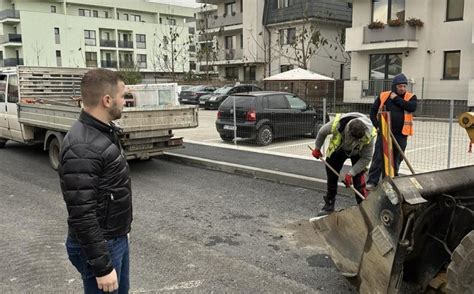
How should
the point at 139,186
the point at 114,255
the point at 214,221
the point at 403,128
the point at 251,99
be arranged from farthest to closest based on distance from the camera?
the point at 251,99 < the point at 139,186 < the point at 403,128 < the point at 214,221 < the point at 114,255

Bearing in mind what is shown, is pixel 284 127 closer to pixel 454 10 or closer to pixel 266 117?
pixel 266 117

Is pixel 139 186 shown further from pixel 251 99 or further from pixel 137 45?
pixel 137 45

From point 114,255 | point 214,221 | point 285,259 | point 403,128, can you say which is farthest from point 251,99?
point 114,255

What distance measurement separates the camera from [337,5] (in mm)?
38000

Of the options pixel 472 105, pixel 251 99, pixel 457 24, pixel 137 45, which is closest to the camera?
pixel 251 99

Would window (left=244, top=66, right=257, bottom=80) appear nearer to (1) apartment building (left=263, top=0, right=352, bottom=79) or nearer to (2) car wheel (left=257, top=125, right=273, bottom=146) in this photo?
(1) apartment building (left=263, top=0, right=352, bottom=79)

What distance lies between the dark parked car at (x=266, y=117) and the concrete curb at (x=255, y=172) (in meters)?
2.66

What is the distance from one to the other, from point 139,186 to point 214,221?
2535mm

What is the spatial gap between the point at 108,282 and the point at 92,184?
1.70ft

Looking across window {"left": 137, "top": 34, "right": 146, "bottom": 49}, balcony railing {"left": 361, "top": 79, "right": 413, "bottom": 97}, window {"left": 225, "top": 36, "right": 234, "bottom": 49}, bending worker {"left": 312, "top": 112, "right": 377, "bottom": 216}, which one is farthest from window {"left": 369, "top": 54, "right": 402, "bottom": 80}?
window {"left": 137, "top": 34, "right": 146, "bottom": 49}

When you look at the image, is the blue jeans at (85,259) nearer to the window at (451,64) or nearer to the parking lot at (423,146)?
the parking lot at (423,146)

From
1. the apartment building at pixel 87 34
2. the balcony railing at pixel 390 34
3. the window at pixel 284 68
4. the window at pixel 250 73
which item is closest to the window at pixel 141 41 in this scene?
the apartment building at pixel 87 34

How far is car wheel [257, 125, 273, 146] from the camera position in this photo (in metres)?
12.5

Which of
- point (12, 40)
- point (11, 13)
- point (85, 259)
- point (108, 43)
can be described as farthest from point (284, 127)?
point (108, 43)
